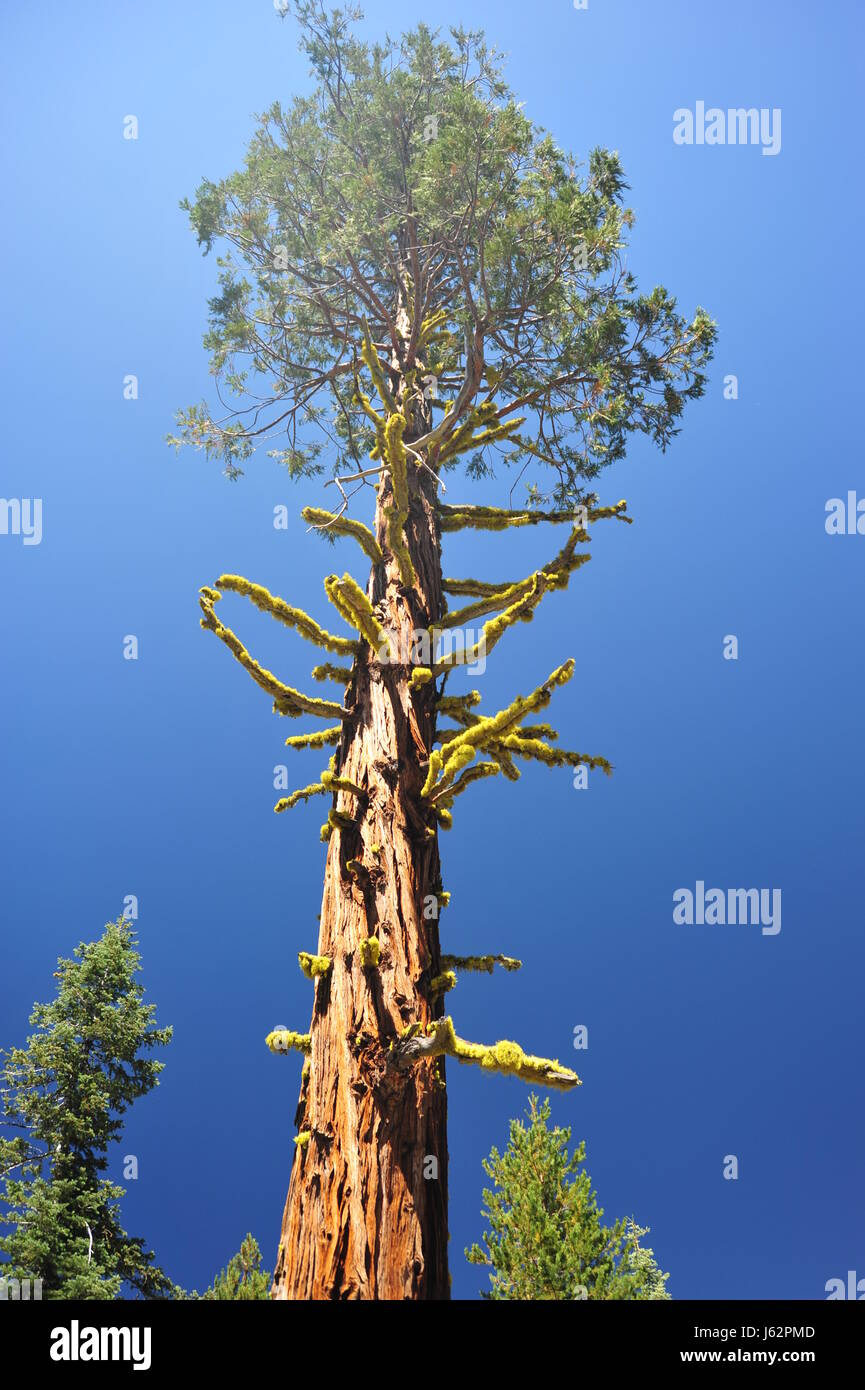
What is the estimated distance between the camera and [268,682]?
4.74 meters

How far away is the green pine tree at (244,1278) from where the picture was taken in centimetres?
1652

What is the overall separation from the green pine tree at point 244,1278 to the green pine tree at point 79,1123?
4.62 metres

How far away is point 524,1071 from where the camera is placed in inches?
129

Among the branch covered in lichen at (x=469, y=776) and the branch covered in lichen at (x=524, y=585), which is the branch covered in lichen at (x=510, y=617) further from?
the branch covered in lichen at (x=469, y=776)

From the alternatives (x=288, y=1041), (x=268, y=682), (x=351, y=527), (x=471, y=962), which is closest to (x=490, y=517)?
(x=351, y=527)

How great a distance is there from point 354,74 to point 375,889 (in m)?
9.12

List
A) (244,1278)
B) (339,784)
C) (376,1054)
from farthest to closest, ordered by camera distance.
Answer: (244,1278) < (339,784) < (376,1054)

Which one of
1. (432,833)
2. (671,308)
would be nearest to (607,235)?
(671,308)

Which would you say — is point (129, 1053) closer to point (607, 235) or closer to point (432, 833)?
point (432, 833)

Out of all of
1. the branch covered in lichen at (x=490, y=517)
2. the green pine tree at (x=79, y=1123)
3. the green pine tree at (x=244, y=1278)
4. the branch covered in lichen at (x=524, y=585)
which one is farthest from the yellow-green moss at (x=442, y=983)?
the green pine tree at (x=244, y=1278)

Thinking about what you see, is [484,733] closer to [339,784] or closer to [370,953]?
[339,784]

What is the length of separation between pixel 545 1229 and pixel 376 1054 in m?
12.8

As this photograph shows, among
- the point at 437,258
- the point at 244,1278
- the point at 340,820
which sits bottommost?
the point at 244,1278

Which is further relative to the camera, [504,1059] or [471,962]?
[471,962]
